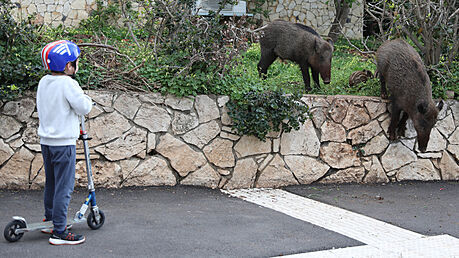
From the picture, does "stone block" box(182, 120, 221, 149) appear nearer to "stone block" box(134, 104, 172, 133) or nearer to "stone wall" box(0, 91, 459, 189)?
"stone wall" box(0, 91, 459, 189)

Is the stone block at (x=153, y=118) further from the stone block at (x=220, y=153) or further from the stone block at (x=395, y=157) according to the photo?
the stone block at (x=395, y=157)

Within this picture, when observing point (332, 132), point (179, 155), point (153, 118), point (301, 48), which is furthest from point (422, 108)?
point (153, 118)

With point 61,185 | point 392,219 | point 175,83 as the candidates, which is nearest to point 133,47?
point 175,83

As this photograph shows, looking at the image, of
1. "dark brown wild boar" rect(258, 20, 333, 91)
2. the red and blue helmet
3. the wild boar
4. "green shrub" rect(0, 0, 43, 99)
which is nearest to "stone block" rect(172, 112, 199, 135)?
"green shrub" rect(0, 0, 43, 99)

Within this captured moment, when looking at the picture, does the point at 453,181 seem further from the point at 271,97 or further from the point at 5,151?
the point at 5,151

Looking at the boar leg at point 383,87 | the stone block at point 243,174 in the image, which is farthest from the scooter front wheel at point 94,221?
the boar leg at point 383,87

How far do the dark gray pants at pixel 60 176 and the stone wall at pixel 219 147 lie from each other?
2027mm

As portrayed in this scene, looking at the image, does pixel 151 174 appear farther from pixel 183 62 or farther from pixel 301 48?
pixel 301 48

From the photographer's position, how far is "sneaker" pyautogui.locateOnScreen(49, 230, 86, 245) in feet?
14.8

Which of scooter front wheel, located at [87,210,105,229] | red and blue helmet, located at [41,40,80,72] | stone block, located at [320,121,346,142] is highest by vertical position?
red and blue helmet, located at [41,40,80,72]

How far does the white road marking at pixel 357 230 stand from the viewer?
4.71m

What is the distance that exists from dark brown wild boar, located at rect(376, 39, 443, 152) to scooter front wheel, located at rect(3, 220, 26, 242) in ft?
19.1

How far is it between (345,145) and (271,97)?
5.12 feet

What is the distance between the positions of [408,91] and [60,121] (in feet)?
17.9
